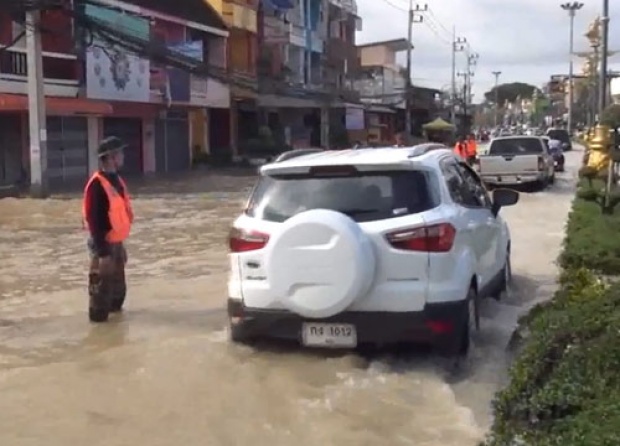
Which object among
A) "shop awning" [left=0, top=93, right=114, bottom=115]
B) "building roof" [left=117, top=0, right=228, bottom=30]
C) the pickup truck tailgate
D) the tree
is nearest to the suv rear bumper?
the pickup truck tailgate

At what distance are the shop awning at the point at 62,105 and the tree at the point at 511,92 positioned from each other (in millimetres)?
126940

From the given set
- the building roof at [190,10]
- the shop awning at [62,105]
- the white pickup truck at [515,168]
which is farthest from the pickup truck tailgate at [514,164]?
the building roof at [190,10]

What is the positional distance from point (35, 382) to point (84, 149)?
93.6 ft

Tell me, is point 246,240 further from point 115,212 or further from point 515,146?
point 515,146

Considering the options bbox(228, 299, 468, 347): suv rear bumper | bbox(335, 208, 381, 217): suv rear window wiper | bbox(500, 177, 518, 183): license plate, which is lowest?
bbox(500, 177, 518, 183): license plate

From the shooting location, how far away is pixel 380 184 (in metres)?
8.04

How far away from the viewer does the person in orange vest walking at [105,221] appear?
382 inches

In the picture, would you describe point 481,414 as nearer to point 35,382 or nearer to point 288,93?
point 35,382

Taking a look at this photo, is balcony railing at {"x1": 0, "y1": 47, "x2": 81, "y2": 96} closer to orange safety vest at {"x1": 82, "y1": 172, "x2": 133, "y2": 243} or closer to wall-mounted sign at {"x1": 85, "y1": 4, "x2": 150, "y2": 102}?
wall-mounted sign at {"x1": 85, "y1": 4, "x2": 150, "y2": 102}

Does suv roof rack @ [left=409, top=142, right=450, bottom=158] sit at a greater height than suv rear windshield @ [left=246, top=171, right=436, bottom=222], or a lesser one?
greater

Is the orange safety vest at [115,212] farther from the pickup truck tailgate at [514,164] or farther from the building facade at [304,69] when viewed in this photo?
the building facade at [304,69]

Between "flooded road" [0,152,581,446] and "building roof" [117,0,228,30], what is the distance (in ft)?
91.7

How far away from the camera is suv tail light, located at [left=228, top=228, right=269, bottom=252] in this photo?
26.0 feet

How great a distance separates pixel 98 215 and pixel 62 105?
22250 millimetres
